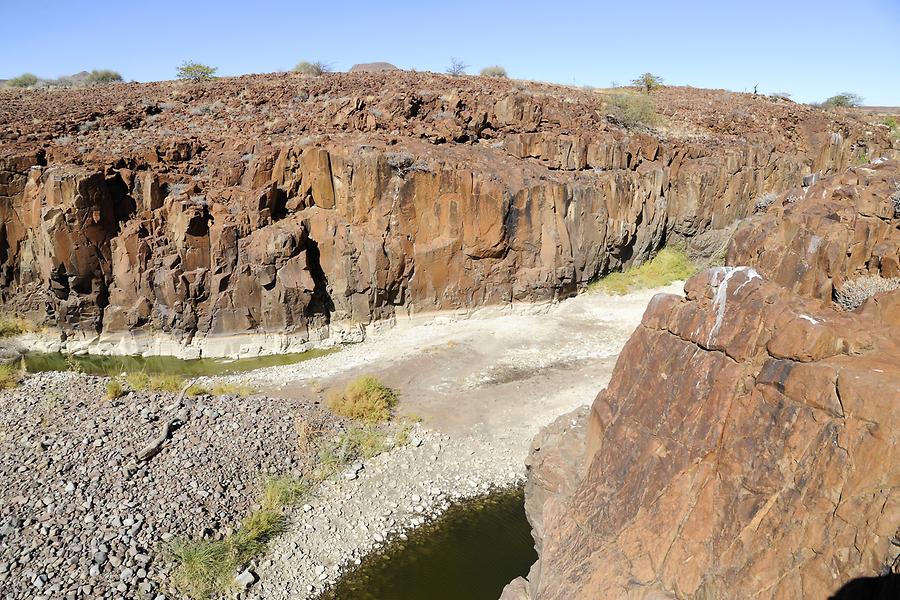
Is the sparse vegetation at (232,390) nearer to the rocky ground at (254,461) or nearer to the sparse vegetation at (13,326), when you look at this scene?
the rocky ground at (254,461)

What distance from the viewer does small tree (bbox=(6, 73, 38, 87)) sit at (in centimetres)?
4303

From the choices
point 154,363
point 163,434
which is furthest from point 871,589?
point 154,363

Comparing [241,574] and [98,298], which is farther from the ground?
[98,298]

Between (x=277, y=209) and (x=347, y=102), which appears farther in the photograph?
(x=347, y=102)

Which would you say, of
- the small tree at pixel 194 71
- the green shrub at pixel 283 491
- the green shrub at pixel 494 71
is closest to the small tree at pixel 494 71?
the green shrub at pixel 494 71

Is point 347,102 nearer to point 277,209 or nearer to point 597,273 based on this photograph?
point 277,209

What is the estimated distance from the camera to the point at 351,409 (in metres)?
15.2

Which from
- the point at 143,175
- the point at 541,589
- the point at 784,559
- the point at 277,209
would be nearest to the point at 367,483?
the point at 541,589

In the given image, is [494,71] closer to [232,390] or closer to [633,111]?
[633,111]

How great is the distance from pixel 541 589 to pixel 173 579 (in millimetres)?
6576

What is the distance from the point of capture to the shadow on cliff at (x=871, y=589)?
375cm

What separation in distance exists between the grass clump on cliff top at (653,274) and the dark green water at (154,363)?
11.6 meters

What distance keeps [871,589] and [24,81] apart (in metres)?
55.7

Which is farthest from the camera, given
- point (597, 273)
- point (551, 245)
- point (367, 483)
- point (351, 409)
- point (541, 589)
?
point (597, 273)
